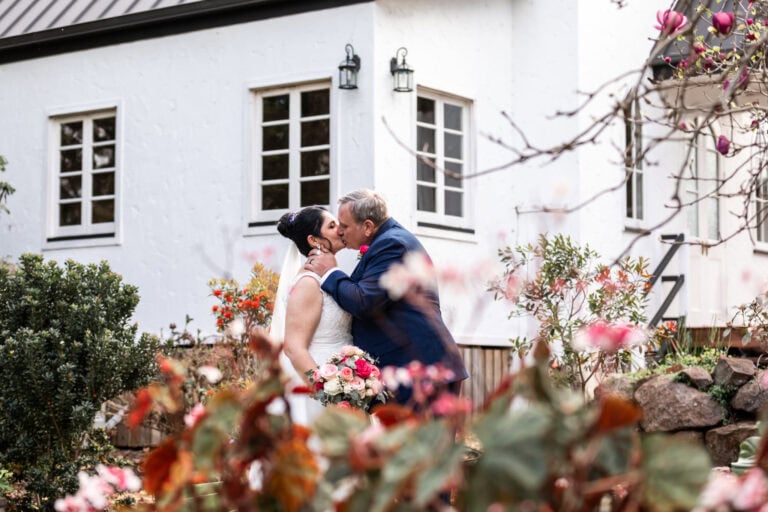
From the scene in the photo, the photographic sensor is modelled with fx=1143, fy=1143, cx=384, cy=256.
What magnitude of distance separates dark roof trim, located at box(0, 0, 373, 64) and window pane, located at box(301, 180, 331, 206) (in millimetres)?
1817

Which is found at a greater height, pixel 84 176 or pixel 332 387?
pixel 84 176

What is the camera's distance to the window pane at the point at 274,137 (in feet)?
39.5

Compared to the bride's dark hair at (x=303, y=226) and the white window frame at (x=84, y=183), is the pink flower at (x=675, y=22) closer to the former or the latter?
the bride's dark hair at (x=303, y=226)

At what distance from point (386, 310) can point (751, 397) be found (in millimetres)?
3917

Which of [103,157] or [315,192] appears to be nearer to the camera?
[315,192]

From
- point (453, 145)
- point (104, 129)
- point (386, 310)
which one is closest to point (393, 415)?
point (386, 310)

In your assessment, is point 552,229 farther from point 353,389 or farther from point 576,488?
point 576,488

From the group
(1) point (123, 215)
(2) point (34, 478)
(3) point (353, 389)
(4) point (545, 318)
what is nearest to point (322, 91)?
(1) point (123, 215)

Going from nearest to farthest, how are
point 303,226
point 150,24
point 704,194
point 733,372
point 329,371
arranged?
1. point 329,371
2. point 303,226
3. point 733,372
4. point 150,24
5. point 704,194

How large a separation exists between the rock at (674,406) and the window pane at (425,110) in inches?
164

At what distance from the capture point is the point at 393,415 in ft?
6.23

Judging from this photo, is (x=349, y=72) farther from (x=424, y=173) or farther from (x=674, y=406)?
(x=674, y=406)

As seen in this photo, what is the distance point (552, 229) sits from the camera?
41.6 ft

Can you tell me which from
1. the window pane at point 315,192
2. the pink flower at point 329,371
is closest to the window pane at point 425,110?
the window pane at point 315,192
